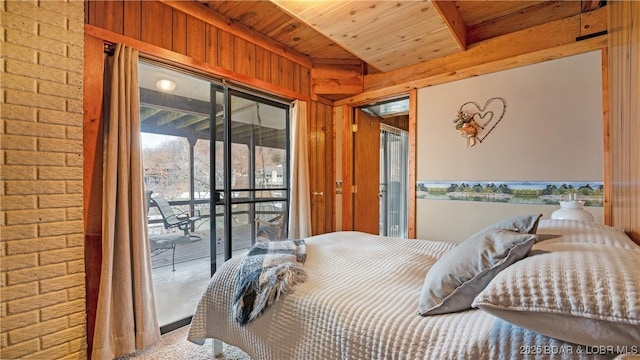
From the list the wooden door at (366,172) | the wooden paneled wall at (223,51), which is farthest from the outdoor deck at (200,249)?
the wooden door at (366,172)

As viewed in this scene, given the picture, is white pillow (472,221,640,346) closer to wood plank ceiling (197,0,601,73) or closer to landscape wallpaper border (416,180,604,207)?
landscape wallpaper border (416,180,604,207)

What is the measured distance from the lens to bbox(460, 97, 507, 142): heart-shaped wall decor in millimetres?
2458

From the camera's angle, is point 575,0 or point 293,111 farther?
point 293,111

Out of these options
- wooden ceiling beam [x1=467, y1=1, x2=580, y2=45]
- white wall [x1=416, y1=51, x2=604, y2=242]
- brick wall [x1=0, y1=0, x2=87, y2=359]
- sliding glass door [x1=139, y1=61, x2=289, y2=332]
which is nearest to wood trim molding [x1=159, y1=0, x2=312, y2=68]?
sliding glass door [x1=139, y1=61, x2=289, y2=332]

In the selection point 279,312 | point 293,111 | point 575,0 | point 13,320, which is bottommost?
point 13,320

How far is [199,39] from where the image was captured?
2.39 metres

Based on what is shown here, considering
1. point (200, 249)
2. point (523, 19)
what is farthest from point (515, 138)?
point (200, 249)

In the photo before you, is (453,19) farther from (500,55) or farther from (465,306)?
(465,306)

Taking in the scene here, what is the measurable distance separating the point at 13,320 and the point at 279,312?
1.46m

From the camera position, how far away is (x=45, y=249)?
1.52 meters

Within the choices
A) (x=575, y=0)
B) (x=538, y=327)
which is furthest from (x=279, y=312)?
(x=575, y=0)

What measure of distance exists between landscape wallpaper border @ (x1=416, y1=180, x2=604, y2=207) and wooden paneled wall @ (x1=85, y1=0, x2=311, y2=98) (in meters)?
1.89

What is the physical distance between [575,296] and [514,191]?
6.72 feet

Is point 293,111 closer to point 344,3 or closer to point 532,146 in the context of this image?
point 344,3
